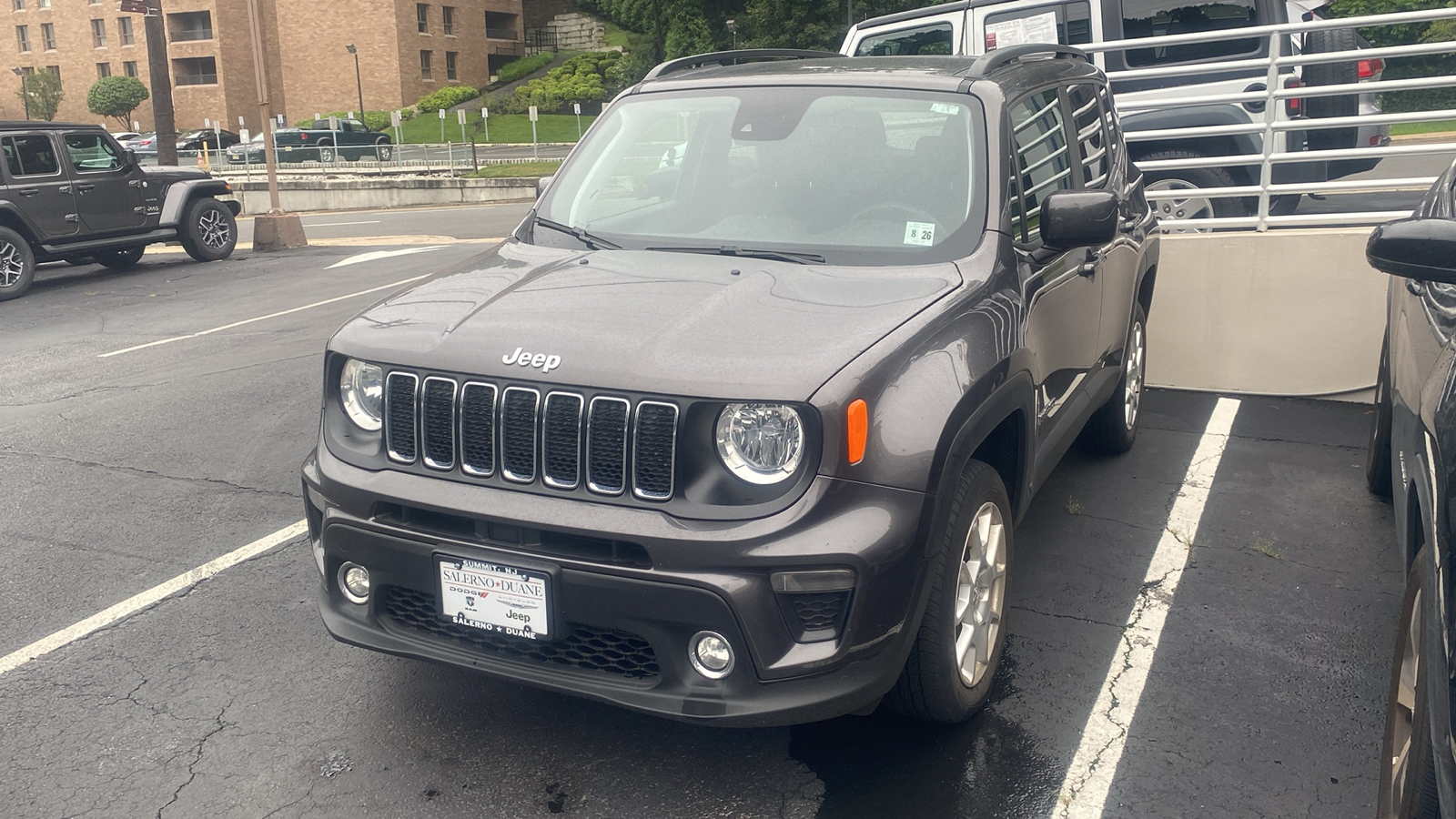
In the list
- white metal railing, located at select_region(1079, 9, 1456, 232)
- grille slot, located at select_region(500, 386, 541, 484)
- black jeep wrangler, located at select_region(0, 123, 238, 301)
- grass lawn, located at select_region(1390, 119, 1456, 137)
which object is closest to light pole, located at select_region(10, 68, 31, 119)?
black jeep wrangler, located at select_region(0, 123, 238, 301)

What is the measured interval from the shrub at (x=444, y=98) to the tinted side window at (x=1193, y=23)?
60.8 m

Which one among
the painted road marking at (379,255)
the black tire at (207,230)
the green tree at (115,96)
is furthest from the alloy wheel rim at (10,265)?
the green tree at (115,96)

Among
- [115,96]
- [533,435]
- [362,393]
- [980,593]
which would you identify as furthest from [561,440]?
[115,96]

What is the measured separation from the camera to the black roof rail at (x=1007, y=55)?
4227 millimetres

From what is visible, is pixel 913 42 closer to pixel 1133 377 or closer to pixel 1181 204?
pixel 1181 204

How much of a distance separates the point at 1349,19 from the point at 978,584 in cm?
520

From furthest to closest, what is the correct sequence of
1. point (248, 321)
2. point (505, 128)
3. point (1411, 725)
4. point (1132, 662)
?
point (505, 128) < point (248, 321) < point (1132, 662) < point (1411, 725)

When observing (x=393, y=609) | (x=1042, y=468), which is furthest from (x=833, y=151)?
(x=393, y=609)

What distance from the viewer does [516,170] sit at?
37.0 m

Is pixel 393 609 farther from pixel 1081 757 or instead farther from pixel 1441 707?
pixel 1441 707

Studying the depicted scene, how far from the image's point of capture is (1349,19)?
6746 mm

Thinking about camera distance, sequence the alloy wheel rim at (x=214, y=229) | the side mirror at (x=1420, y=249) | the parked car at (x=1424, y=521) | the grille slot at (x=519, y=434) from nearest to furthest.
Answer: the parked car at (x=1424, y=521) → the side mirror at (x=1420, y=249) → the grille slot at (x=519, y=434) → the alloy wheel rim at (x=214, y=229)

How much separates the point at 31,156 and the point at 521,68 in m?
64.9

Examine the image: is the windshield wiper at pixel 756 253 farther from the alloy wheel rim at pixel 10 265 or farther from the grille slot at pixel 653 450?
the alloy wheel rim at pixel 10 265
